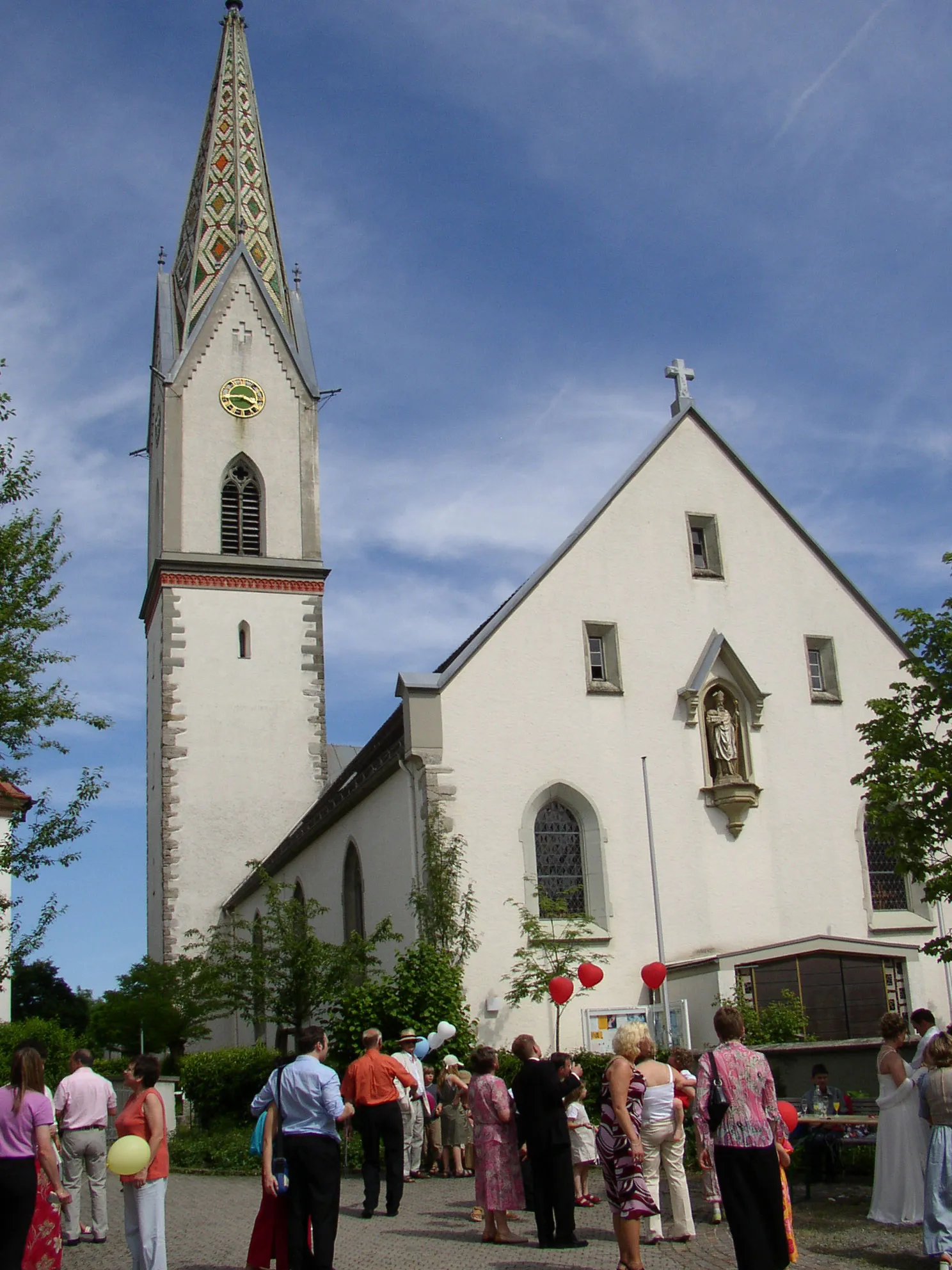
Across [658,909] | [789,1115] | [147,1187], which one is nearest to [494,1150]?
[789,1115]

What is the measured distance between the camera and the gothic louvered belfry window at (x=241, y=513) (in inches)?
1398

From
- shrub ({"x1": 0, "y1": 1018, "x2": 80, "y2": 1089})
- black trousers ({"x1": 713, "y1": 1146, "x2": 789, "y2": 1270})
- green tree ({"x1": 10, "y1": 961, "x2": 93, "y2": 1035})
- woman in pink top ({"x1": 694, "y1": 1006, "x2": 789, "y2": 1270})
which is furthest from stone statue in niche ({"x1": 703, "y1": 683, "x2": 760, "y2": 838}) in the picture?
green tree ({"x1": 10, "y1": 961, "x2": 93, "y2": 1035})

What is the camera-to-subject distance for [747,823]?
69.4 feet

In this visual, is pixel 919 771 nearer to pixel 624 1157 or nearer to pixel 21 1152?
pixel 624 1157

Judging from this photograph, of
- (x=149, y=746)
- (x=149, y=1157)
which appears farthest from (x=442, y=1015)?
(x=149, y=746)

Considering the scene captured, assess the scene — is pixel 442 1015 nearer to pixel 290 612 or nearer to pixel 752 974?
pixel 752 974

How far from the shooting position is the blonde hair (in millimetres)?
9438

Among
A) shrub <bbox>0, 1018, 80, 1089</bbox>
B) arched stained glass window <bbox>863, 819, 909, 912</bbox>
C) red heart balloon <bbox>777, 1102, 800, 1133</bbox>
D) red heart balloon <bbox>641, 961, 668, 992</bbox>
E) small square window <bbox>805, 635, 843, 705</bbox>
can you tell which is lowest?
red heart balloon <bbox>777, 1102, 800, 1133</bbox>

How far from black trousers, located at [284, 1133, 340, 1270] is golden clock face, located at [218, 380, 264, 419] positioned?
1186 inches

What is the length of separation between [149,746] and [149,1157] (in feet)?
95.6

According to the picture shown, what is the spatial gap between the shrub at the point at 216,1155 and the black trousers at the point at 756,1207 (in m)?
9.07

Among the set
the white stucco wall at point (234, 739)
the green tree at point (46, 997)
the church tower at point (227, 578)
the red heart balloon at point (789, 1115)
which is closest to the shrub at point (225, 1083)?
the church tower at point (227, 578)

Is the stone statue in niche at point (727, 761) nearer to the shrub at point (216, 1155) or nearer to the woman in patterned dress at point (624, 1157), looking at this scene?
the shrub at point (216, 1155)

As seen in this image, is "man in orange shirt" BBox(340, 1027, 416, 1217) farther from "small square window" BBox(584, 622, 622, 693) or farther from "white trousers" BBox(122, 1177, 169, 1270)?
"small square window" BBox(584, 622, 622, 693)
